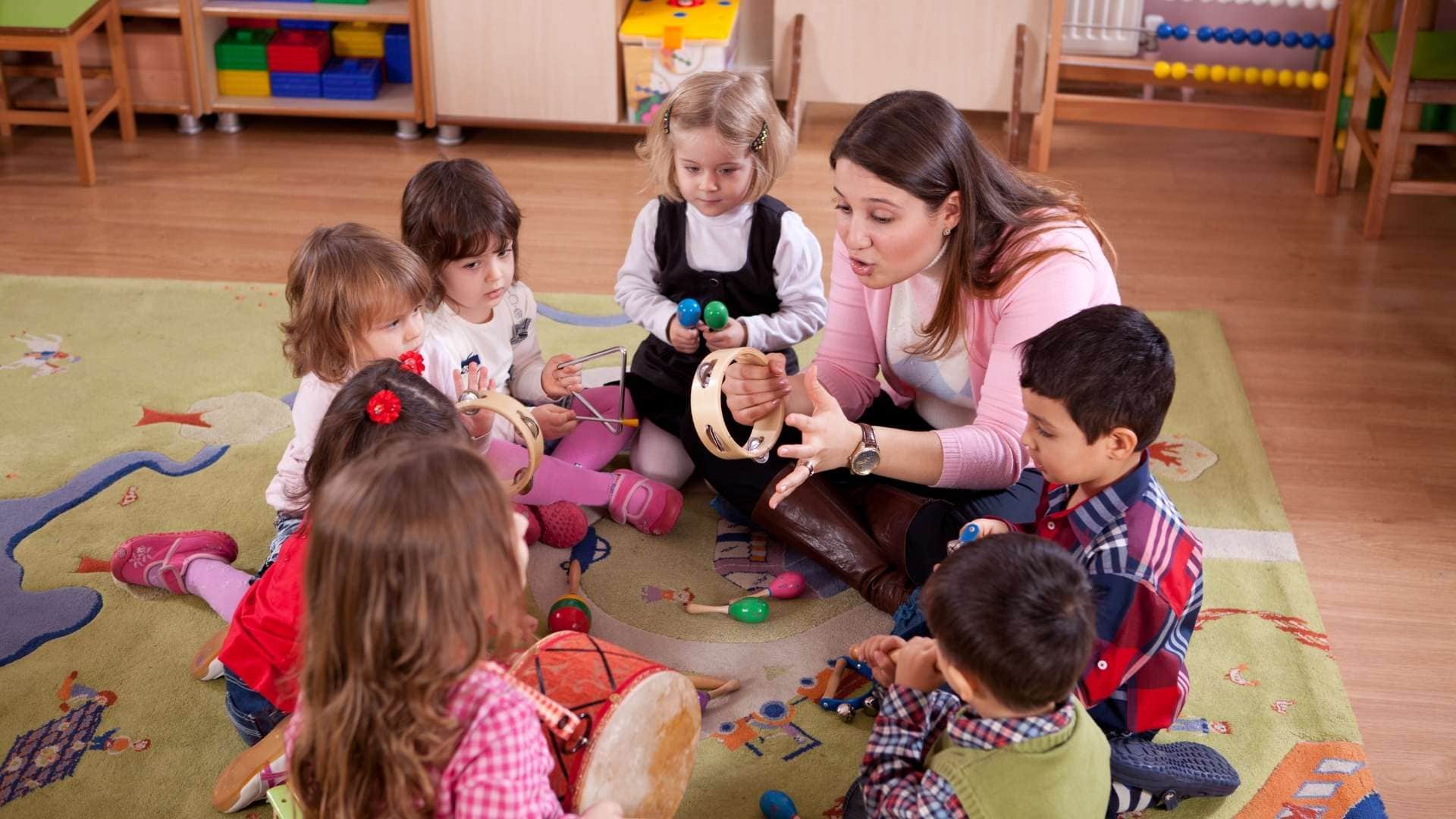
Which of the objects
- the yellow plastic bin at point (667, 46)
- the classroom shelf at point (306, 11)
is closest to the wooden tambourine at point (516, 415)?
the yellow plastic bin at point (667, 46)

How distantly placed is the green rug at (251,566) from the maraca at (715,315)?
0.34 meters

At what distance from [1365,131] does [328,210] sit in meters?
2.74

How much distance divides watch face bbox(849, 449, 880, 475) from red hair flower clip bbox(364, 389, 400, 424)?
0.67 m

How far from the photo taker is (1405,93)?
11.2 feet

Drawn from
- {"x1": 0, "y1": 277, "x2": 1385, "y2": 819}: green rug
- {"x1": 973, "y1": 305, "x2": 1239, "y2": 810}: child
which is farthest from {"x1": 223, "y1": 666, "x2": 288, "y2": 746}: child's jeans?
{"x1": 973, "y1": 305, "x2": 1239, "y2": 810}: child

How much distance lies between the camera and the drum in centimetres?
155

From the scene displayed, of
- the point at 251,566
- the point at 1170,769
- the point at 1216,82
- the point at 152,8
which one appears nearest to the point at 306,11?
the point at 152,8

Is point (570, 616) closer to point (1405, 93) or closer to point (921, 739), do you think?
point (921, 739)

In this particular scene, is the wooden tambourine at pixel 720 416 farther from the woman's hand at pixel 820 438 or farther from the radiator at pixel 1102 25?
the radiator at pixel 1102 25

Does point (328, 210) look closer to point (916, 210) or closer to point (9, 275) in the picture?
point (9, 275)

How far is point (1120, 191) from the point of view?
3875 millimetres

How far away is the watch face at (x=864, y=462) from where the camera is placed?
1.98 m

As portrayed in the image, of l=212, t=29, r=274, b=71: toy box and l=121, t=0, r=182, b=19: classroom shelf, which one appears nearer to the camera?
l=121, t=0, r=182, b=19: classroom shelf

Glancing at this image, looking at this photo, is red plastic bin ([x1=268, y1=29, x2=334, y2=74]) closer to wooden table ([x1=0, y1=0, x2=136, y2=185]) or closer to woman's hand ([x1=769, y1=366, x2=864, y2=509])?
wooden table ([x1=0, y1=0, x2=136, y2=185])
